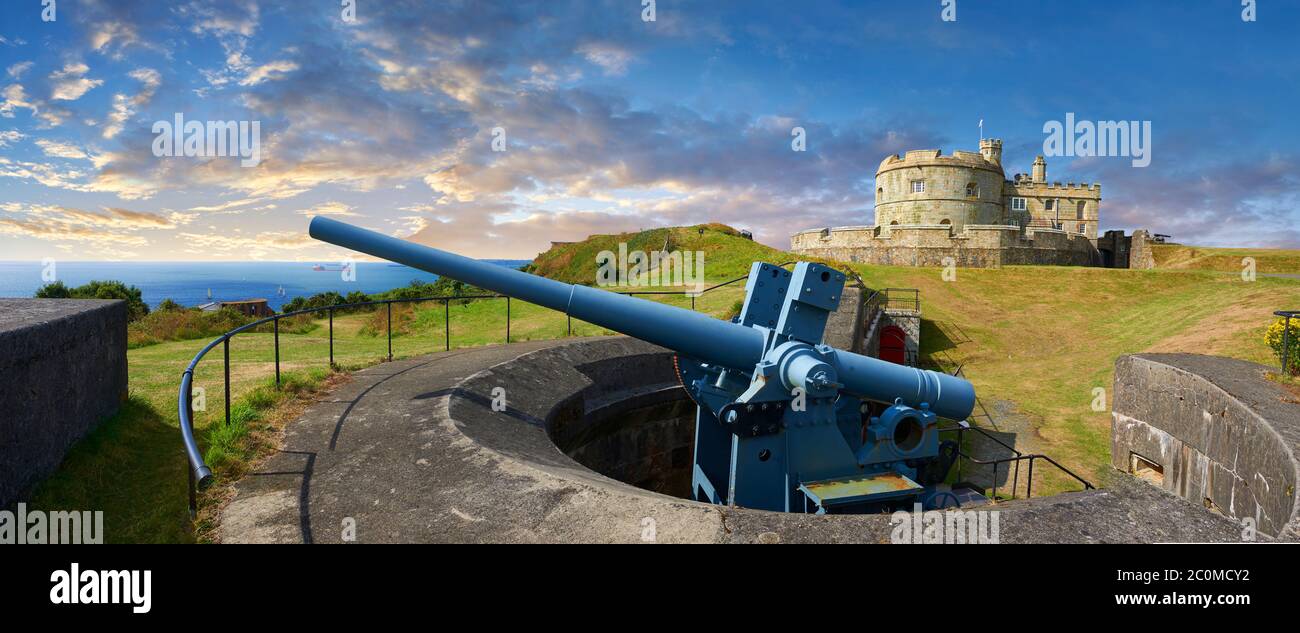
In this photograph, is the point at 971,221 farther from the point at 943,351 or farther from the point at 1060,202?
the point at 943,351

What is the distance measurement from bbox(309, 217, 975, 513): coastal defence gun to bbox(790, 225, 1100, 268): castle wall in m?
27.7

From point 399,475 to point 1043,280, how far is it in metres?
30.6

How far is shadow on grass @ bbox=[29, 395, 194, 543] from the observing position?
3904 mm

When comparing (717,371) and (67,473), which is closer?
(67,473)

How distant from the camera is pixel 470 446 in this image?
512 centimetres

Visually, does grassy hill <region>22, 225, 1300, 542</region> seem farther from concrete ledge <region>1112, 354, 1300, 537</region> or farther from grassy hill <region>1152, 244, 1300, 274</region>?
grassy hill <region>1152, 244, 1300, 274</region>

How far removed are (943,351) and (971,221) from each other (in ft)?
89.5

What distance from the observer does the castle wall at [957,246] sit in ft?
101

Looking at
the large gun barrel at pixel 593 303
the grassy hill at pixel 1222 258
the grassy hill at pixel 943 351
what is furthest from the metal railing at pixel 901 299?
the large gun barrel at pixel 593 303

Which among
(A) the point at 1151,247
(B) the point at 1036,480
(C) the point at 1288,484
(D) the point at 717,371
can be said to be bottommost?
(B) the point at 1036,480

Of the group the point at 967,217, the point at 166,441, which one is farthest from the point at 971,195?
the point at 166,441

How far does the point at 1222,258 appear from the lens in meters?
34.4
